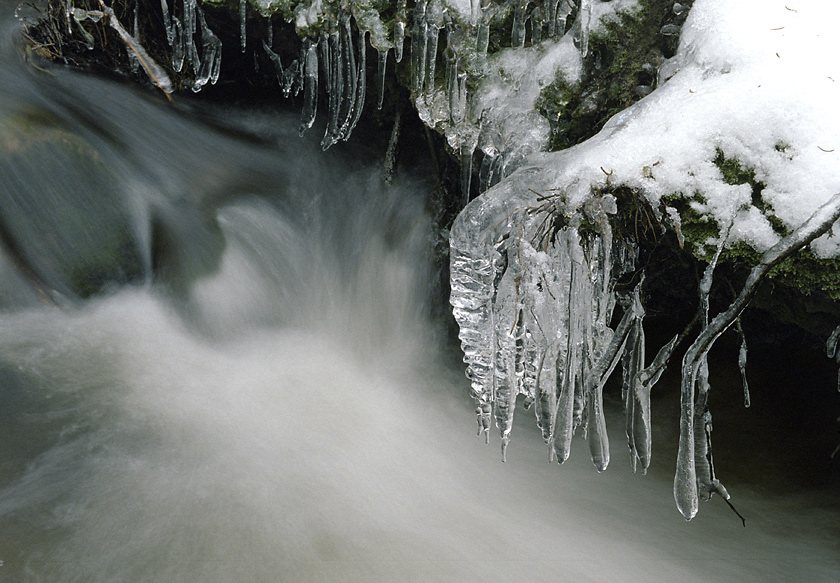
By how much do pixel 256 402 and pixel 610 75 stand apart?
2.66m

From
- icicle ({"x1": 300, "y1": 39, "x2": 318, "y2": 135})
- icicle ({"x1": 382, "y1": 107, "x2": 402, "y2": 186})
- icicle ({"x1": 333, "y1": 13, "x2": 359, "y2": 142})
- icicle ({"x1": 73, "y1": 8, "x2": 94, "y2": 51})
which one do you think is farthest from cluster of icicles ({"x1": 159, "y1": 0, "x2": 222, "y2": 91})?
icicle ({"x1": 382, "y1": 107, "x2": 402, "y2": 186})

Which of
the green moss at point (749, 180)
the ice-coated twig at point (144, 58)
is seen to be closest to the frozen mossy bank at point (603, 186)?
the green moss at point (749, 180)

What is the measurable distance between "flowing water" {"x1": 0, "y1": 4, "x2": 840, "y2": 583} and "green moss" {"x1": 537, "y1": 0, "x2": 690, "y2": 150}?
134 centimetres

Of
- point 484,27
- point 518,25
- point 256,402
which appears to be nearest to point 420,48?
point 484,27

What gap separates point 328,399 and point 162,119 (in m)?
2.15

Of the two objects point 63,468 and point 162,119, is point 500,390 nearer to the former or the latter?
point 63,468

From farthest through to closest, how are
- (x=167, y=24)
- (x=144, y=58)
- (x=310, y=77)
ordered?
(x=144, y=58), (x=167, y=24), (x=310, y=77)

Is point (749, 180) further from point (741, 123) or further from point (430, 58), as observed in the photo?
point (430, 58)

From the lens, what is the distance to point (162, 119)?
396 cm

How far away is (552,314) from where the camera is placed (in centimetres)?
254

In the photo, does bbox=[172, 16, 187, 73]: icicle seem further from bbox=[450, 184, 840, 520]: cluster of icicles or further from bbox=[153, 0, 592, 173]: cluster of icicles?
bbox=[450, 184, 840, 520]: cluster of icicles

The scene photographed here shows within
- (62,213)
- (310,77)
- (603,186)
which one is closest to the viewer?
(603,186)

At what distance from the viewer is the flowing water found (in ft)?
9.39

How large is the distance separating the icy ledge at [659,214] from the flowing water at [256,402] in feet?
Answer: 2.54
